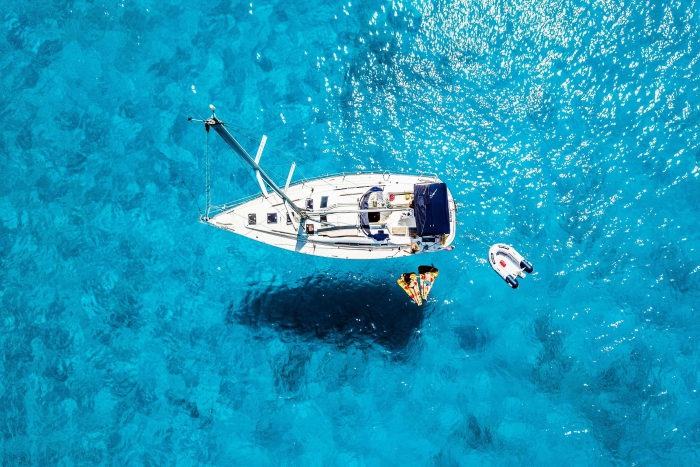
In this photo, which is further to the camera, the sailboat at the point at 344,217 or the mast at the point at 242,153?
the sailboat at the point at 344,217

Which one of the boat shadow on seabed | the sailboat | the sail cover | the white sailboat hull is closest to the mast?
the sailboat

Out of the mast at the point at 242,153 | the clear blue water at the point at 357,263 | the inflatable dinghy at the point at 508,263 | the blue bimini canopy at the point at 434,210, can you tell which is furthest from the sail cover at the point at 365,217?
the inflatable dinghy at the point at 508,263

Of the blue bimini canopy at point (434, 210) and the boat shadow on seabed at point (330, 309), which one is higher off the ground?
the blue bimini canopy at point (434, 210)

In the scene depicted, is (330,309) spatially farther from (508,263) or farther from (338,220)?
(508,263)

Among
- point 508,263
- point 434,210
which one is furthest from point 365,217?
point 508,263

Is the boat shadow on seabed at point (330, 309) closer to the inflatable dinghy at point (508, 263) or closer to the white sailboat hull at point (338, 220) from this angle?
the white sailboat hull at point (338, 220)

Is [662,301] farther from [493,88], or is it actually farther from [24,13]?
[24,13]

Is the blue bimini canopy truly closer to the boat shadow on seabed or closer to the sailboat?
the sailboat
